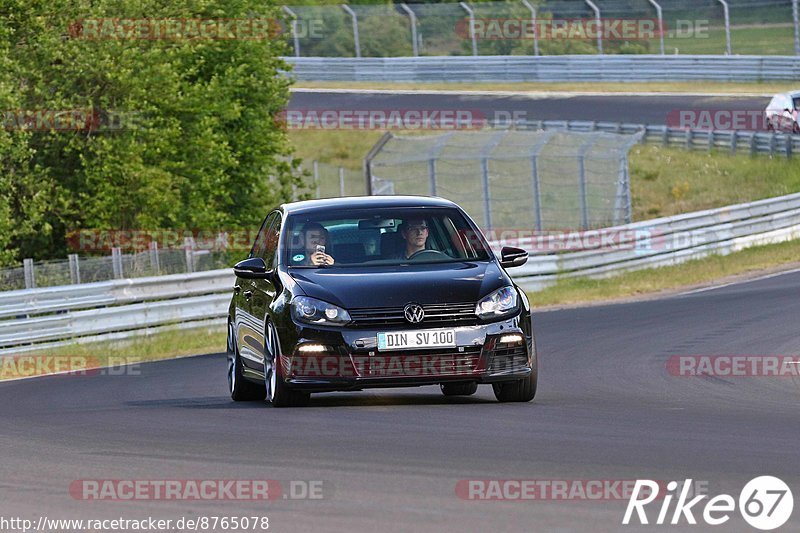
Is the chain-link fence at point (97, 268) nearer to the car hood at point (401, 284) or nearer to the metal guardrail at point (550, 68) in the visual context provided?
the car hood at point (401, 284)

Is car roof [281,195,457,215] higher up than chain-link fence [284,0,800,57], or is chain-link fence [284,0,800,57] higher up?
car roof [281,195,457,215]

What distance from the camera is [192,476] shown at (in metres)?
7.87

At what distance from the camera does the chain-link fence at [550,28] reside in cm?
5100

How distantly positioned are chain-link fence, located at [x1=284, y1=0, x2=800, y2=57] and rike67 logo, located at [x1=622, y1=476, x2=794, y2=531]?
41.7m

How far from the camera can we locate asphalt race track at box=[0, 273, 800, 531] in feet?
22.4

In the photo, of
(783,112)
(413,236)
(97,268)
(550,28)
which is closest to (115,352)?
(97,268)

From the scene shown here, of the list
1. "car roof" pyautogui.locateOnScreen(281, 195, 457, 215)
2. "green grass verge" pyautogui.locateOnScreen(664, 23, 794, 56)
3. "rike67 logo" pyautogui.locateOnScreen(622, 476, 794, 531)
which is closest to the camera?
"rike67 logo" pyautogui.locateOnScreen(622, 476, 794, 531)

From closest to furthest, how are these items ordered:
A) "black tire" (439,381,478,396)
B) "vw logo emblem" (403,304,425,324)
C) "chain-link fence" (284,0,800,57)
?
"vw logo emblem" (403,304,425,324) → "black tire" (439,381,478,396) → "chain-link fence" (284,0,800,57)

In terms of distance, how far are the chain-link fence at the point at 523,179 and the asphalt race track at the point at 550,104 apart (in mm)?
10418

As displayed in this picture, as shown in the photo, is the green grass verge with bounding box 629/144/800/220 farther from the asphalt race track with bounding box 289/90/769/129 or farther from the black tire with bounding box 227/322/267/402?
the black tire with bounding box 227/322/267/402

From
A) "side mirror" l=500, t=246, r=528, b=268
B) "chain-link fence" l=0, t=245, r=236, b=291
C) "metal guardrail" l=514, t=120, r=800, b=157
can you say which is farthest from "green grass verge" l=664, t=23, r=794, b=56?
"side mirror" l=500, t=246, r=528, b=268

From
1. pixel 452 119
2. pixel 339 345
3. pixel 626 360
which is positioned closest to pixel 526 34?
pixel 452 119

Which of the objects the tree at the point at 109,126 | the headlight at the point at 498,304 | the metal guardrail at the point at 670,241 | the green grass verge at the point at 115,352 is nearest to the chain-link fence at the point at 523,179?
the tree at the point at 109,126

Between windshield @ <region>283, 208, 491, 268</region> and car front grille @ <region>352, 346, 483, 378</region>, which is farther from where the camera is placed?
windshield @ <region>283, 208, 491, 268</region>
